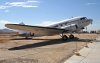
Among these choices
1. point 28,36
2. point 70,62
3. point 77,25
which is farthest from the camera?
point 28,36

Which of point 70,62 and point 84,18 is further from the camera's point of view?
point 84,18

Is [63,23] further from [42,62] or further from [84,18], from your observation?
[42,62]

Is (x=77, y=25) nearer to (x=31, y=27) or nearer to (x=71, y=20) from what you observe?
(x=71, y=20)

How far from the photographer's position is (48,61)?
13.5 meters

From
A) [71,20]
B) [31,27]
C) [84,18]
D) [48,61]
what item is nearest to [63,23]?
[71,20]

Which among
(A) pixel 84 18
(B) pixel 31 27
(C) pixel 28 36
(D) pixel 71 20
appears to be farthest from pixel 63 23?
(C) pixel 28 36

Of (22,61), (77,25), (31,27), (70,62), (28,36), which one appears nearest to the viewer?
(70,62)

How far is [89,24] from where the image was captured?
39500 millimetres

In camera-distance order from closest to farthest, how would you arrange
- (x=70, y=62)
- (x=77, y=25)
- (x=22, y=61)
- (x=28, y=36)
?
(x=70, y=62), (x=22, y=61), (x=77, y=25), (x=28, y=36)

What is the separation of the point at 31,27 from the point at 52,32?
586 centimetres

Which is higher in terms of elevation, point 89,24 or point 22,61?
point 89,24

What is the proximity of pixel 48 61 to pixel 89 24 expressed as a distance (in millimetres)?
27322

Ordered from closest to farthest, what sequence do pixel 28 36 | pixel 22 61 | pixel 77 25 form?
pixel 22 61
pixel 77 25
pixel 28 36

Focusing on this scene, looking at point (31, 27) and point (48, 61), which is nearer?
point (48, 61)
